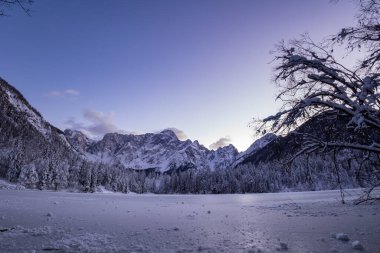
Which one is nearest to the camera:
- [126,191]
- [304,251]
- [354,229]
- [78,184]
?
[304,251]

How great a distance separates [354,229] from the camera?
10156mm

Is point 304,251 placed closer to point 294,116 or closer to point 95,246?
point 294,116

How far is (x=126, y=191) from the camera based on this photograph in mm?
141250

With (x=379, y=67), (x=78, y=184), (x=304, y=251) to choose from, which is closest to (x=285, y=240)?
(x=304, y=251)

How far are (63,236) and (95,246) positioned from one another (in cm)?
180

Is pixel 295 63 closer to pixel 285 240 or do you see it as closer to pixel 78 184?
pixel 285 240

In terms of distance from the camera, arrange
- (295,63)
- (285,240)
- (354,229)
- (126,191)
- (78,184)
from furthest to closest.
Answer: (126,191), (78,184), (354,229), (295,63), (285,240)

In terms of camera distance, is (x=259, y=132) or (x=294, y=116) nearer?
(x=294, y=116)

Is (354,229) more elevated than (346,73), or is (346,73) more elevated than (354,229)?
(346,73)

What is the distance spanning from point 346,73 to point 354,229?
17.7 ft

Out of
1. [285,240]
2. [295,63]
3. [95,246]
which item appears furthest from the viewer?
[295,63]

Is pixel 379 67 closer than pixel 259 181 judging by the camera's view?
Yes

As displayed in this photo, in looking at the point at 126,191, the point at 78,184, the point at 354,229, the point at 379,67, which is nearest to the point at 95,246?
the point at 354,229

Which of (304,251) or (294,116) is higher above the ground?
(294,116)
